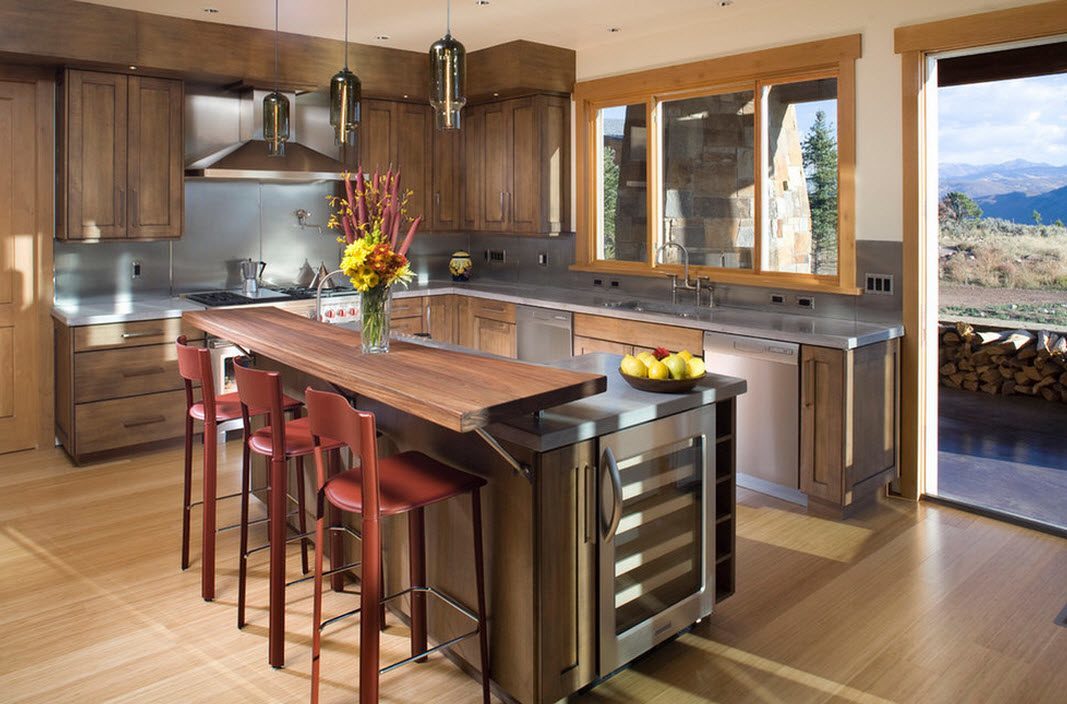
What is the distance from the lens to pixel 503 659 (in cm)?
279

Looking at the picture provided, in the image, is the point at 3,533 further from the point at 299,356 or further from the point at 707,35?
the point at 707,35

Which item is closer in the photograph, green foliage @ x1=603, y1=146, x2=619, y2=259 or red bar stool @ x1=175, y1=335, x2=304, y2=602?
red bar stool @ x1=175, y1=335, x2=304, y2=602

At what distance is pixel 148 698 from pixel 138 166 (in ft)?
12.5

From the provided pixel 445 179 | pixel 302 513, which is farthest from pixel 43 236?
pixel 302 513

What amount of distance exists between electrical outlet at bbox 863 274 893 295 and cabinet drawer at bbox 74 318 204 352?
4.02m

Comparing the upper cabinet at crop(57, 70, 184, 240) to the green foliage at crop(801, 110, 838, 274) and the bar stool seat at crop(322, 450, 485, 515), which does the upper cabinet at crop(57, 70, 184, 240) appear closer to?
the bar stool seat at crop(322, 450, 485, 515)

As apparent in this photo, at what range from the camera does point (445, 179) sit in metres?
7.13

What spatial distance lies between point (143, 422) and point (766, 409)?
3.72 meters

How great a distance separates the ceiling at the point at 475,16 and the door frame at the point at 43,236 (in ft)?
2.57

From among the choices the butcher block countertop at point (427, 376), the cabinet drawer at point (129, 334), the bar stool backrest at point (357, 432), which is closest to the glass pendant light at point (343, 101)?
the butcher block countertop at point (427, 376)

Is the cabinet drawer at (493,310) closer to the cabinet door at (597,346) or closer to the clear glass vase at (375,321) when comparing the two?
the cabinet door at (597,346)

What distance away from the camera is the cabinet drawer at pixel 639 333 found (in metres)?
5.07

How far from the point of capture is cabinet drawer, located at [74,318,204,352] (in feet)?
17.1

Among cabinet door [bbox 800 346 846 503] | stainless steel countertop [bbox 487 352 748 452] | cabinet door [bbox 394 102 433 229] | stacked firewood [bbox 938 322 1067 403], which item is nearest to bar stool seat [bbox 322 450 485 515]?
stainless steel countertop [bbox 487 352 748 452]
